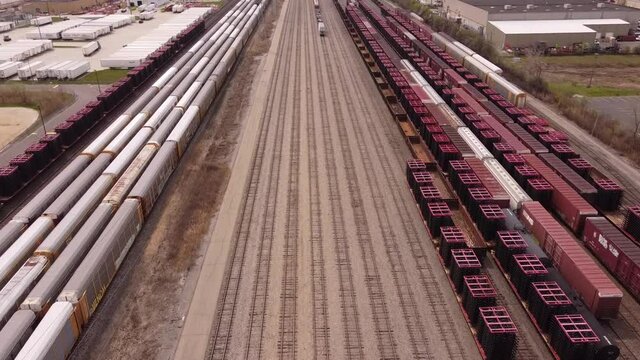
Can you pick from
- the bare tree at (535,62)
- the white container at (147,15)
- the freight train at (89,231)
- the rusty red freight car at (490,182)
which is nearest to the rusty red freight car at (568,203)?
the rusty red freight car at (490,182)

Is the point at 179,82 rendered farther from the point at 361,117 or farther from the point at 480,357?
the point at 480,357

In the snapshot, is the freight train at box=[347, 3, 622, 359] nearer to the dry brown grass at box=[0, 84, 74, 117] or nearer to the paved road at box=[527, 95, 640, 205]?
the paved road at box=[527, 95, 640, 205]

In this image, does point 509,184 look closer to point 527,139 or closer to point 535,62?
point 527,139

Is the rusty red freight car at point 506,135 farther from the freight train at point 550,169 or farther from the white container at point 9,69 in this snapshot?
the white container at point 9,69

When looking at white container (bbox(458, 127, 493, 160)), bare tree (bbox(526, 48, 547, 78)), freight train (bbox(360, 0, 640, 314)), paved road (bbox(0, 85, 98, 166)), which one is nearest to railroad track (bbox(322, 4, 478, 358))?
white container (bbox(458, 127, 493, 160))

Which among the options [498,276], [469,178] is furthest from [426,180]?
[498,276]

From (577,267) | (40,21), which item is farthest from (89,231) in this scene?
(40,21)
